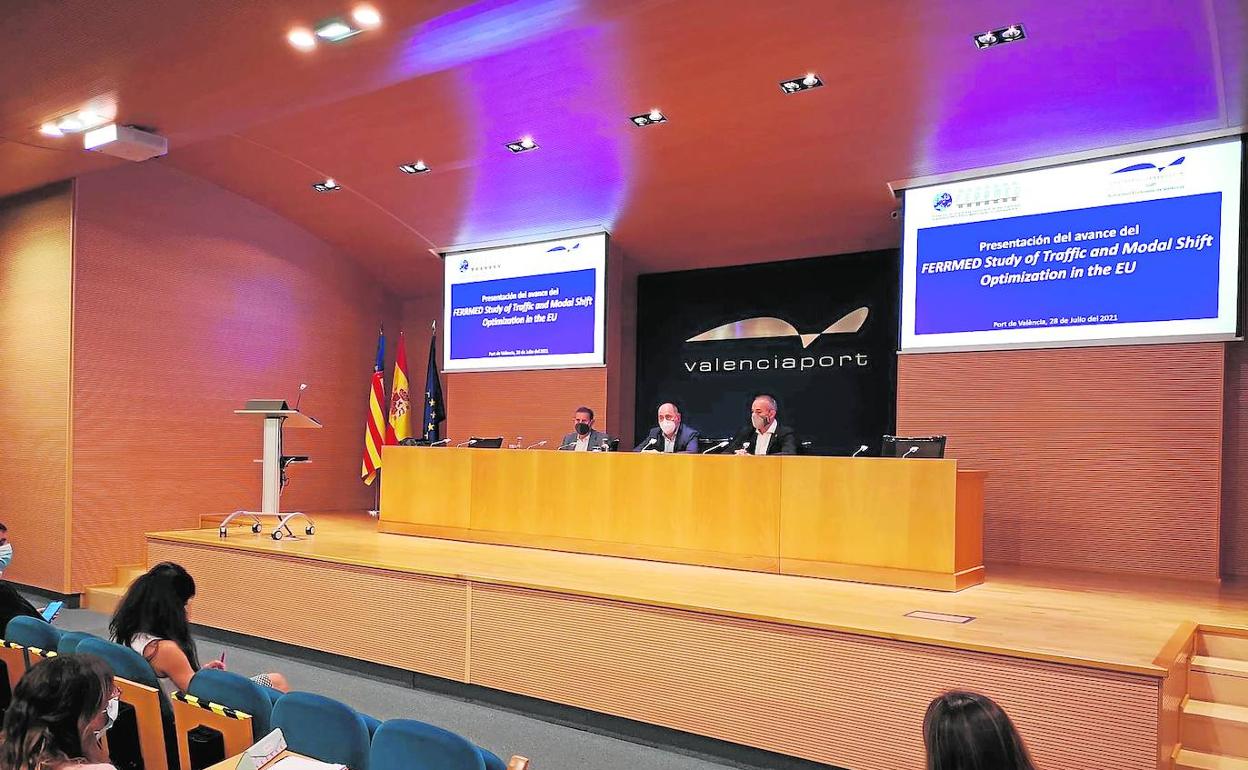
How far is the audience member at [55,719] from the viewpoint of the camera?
74.4 inches

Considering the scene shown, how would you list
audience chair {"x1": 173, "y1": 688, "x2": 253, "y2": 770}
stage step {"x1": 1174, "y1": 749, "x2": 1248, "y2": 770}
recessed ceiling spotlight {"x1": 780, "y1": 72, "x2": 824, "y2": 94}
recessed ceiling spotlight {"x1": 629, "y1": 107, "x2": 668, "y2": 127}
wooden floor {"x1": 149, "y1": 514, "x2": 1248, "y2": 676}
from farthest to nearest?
recessed ceiling spotlight {"x1": 629, "y1": 107, "x2": 668, "y2": 127}
recessed ceiling spotlight {"x1": 780, "y1": 72, "x2": 824, "y2": 94}
wooden floor {"x1": 149, "y1": 514, "x2": 1248, "y2": 676}
stage step {"x1": 1174, "y1": 749, "x2": 1248, "y2": 770}
audience chair {"x1": 173, "y1": 688, "x2": 253, "y2": 770}

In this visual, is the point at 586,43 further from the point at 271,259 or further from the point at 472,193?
the point at 271,259

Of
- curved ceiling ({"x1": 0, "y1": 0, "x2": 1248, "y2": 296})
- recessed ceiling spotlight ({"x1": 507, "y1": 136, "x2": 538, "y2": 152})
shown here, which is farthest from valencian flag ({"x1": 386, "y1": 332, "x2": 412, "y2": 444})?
recessed ceiling spotlight ({"x1": 507, "y1": 136, "x2": 538, "y2": 152})

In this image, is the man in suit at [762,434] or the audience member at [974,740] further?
the man in suit at [762,434]

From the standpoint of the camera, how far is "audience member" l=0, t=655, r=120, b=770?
189 centimetres

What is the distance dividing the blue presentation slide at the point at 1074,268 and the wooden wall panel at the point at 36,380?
6813 mm

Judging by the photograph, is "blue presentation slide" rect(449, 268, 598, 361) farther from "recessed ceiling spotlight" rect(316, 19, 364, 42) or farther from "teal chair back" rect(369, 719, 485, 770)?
"teal chair back" rect(369, 719, 485, 770)

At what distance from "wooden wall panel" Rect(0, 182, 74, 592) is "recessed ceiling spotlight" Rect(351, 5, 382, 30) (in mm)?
4325

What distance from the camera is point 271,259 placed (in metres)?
8.61

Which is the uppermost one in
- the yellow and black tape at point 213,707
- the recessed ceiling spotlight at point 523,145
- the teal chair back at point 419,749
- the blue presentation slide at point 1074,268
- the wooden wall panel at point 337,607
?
the recessed ceiling spotlight at point 523,145

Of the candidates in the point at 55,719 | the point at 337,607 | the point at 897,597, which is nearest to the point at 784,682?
the point at 897,597

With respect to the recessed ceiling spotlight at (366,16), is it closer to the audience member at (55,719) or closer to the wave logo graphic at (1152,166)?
the audience member at (55,719)

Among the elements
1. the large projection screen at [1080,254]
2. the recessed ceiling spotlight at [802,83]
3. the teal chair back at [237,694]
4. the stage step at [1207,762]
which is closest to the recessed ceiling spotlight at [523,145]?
the recessed ceiling spotlight at [802,83]

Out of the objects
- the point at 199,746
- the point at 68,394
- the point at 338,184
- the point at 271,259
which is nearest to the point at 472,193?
the point at 338,184
